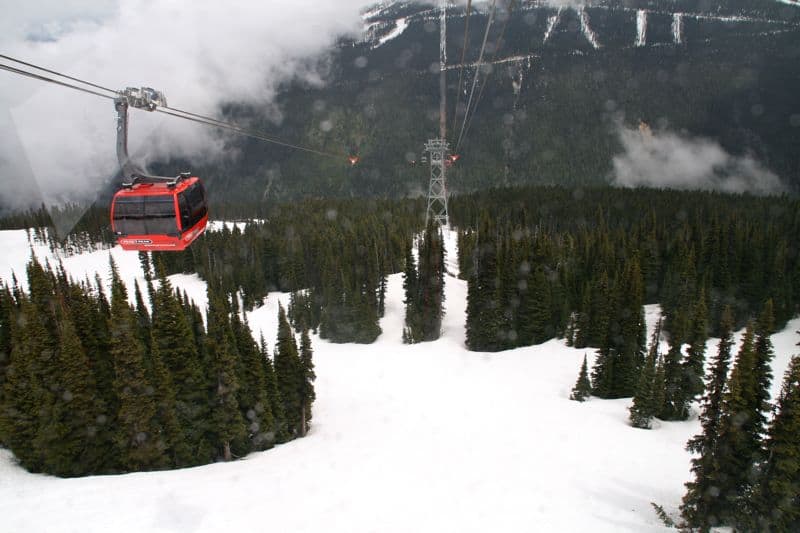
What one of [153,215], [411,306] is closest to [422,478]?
[153,215]

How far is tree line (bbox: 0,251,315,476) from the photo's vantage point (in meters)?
28.1

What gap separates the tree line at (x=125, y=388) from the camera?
28.1 meters

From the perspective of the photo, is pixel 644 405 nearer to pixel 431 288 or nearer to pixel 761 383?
pixel 761 383

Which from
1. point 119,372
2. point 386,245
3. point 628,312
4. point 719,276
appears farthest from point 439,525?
point 386,245

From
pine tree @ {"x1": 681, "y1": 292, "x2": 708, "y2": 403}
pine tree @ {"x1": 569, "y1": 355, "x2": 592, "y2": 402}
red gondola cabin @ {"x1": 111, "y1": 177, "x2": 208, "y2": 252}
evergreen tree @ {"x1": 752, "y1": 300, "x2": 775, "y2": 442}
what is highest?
red gondola cabin @ {"x1": 111, "y1": 177, "x2": 208, "y2": 252}

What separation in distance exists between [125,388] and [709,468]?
28.8 meters

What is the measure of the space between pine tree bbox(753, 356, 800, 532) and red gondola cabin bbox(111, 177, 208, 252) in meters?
22.9

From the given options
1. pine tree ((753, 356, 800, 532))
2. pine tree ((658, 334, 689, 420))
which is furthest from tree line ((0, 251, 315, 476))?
pine tree ((658, 334, 689, 420))

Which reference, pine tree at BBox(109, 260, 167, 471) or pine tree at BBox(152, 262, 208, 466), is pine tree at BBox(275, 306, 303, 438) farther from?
pine tree at BBox(109, 260, 167, 471)

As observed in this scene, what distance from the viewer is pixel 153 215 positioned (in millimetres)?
18578

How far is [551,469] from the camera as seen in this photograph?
26.5 metres

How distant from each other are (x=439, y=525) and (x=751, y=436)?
41.5ft

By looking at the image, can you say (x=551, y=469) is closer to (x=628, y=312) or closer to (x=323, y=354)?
(x=628, y=312)

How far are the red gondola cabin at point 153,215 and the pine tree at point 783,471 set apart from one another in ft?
75.0
